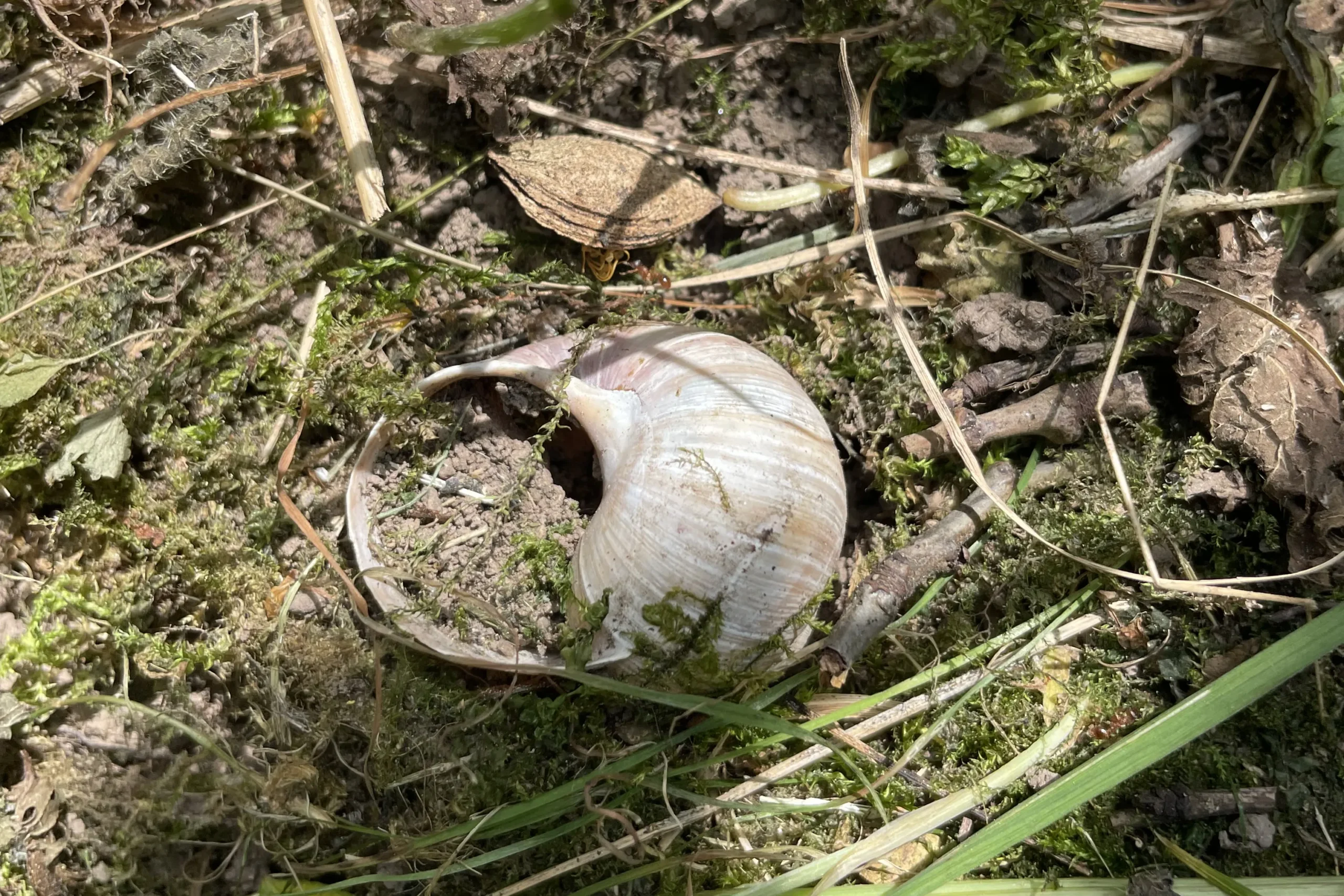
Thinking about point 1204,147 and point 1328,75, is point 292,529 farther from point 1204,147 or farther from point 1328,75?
point 1328,75

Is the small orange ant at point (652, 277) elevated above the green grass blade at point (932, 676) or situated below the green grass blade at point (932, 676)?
above

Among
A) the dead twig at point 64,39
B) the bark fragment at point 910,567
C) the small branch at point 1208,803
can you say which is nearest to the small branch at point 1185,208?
the bark fragment at point 910,567

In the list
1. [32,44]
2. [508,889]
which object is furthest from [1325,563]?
[32,44]

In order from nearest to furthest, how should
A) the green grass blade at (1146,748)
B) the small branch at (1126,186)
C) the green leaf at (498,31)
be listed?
1. the green leaf at (498,31)
2. the green grass blade at (1146,748)
3. the small branch at (1126,186)

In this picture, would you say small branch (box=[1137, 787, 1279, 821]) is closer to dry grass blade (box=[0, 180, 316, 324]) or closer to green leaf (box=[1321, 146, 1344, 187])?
green leaf (box=[1321, 146, 1344, 187])

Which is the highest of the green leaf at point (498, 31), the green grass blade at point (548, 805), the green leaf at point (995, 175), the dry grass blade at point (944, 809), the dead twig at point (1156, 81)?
the green leaf at point (498, 31)

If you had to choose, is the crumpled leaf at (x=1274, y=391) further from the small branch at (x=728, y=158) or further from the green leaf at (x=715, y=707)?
the green leaf at (x=715, y=707)

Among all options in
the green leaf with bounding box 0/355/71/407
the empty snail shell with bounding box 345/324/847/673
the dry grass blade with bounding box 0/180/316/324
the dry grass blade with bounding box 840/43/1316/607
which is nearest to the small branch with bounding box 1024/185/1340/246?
the dry grass blade with bounding box 840/43/1316/607
